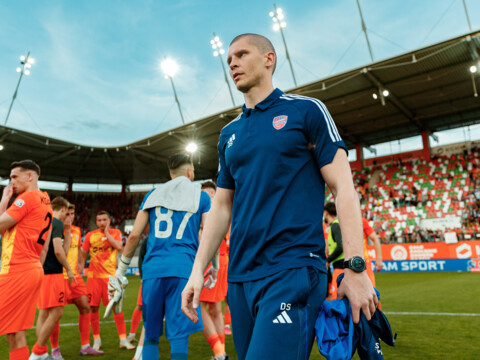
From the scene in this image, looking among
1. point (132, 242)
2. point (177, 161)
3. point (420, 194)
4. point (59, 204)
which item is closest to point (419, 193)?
point (420, 194)

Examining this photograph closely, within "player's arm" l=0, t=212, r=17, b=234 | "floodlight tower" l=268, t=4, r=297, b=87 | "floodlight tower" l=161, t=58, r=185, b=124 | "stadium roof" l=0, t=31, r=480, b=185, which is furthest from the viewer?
"floodlight tower" l=161, t=58, r=185, b=124

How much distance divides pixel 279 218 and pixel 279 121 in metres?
0.44

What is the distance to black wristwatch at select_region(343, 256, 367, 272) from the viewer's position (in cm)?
145

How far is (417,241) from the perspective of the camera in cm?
1994

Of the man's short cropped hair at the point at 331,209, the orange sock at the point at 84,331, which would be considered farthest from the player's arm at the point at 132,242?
the man's short cropped hair at the point at 331,209

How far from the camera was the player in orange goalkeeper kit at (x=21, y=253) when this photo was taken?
3.54m

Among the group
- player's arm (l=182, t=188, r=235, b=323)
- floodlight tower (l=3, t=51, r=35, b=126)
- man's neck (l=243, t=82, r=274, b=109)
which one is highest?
floodlight tower (l=3, t=51, r=35, b=126)

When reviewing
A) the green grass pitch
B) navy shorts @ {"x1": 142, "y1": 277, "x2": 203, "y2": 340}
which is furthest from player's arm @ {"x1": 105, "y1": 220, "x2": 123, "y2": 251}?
navy shorts @ {"x1": 142, "y1": 277, "x2": 203, "y2": 340}

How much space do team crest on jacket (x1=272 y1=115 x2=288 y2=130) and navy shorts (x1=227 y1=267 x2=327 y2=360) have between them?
0.63 meters

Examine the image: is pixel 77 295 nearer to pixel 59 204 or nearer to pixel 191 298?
pixel 59 204

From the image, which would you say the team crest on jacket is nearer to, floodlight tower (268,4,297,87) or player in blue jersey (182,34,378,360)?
player in blue jersey (182,34,378,360)

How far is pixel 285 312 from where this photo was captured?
1521 mm

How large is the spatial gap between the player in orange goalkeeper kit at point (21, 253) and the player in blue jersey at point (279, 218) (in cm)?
255

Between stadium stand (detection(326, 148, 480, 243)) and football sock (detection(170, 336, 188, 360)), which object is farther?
stadium stand (detection(326, 148, 480, 243))
